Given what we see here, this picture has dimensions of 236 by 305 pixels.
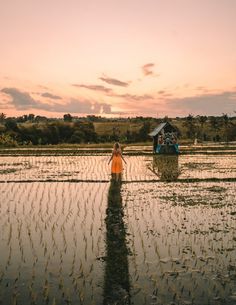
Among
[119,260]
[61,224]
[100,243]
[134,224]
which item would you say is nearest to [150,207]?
[134,224]

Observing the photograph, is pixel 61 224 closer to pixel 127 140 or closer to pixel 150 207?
pixel 150 207

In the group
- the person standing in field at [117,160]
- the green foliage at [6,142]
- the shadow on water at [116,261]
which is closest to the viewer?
the shadow on water at [116,261]

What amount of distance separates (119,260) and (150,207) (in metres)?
4.17

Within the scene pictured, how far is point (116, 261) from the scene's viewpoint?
6125mm

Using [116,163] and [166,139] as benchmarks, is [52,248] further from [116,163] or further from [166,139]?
[166,139]

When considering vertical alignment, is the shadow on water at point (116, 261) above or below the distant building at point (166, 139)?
below

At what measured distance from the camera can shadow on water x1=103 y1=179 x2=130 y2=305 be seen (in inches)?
194

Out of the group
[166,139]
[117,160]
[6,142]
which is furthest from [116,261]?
[6,142]

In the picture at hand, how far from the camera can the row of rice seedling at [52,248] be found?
16.5 feet

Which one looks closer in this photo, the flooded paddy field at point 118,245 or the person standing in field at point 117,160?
the flooded paddy field at point 118,245

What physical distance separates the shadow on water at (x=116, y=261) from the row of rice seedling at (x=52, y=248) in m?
0.13

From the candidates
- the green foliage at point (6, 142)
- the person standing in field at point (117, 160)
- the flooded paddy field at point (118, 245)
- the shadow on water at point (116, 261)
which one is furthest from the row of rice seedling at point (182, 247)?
the green foliage at point (6, 142)

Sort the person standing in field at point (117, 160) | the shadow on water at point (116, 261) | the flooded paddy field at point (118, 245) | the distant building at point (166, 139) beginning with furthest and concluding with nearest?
the distant building at point (166, 139) → the person standing in field at point (117, 160) → the flooded paddy field at point (118, 245) → the shadow on water at point (116, 261)

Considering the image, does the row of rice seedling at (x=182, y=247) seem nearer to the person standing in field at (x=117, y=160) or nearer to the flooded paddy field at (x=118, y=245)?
the flooded paddy field at (x=118, y=245)
